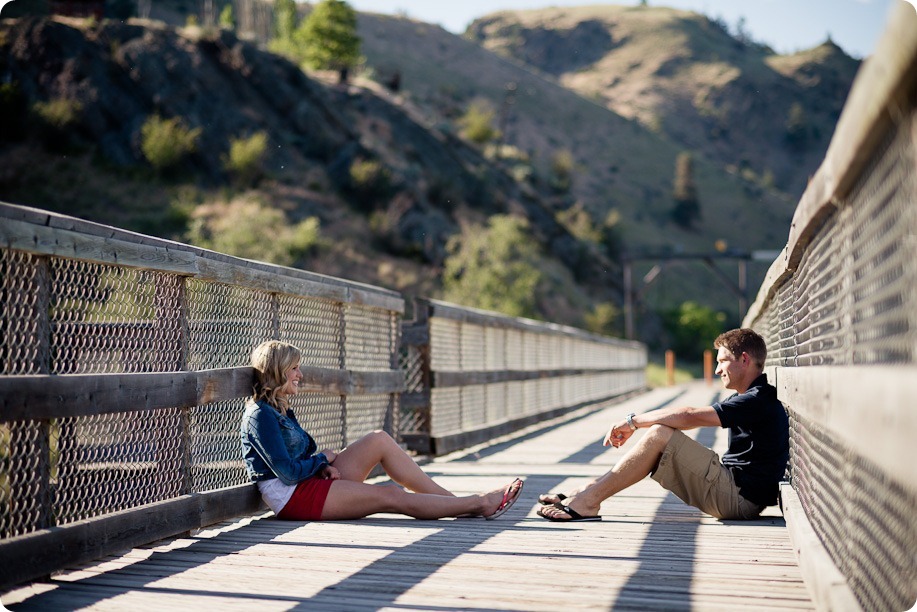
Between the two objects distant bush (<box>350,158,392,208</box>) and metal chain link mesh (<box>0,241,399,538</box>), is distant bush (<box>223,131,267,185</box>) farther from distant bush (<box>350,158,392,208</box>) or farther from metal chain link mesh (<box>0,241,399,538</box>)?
metal chain link mesh (<box>0,241,399,538</box>)

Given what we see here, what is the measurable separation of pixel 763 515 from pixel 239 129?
148ft

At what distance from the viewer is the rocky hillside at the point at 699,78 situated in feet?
396

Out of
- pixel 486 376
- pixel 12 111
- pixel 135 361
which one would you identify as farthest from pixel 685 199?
pixel 135 361

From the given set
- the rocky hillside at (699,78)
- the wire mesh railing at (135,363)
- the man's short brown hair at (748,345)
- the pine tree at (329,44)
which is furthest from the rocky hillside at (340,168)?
the man's short brown hair at (748,345)

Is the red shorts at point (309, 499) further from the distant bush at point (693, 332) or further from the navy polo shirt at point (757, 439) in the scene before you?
the distant bush at point (693, 332)

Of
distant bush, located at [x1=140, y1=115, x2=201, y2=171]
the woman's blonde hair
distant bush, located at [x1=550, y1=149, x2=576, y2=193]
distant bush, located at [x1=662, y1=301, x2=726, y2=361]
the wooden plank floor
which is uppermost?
distant bush, located at [x1=550, y1=149, x2=576, y2=193]

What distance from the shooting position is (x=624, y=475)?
5566 millimetres

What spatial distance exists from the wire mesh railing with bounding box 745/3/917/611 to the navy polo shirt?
2.58ft

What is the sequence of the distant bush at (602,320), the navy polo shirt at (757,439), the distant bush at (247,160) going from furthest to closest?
the distant bush at (602,320) → the distant bush at (247,160) → the navy polo shirt at (757,439)

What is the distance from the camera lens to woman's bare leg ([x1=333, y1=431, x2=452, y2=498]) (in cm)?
591

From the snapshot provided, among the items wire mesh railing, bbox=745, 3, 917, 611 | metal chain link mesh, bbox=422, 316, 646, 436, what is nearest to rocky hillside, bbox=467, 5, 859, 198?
metal chain link mesh, bbox=422, 316, 646, 436

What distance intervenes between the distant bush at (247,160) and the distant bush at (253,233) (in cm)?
268

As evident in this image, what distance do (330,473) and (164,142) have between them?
4056cm

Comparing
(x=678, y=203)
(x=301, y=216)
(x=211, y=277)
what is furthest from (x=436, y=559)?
(x=678, y=203)
